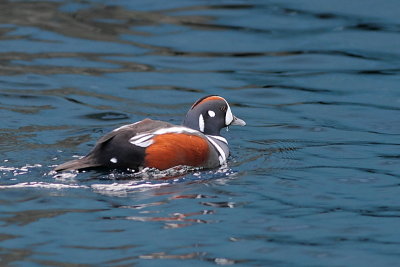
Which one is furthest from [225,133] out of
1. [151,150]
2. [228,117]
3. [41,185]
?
[41,185]

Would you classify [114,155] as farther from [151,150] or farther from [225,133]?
[225,133]

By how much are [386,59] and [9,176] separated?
24.7 ft

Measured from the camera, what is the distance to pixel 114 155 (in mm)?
10039

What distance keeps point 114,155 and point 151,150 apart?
0.39 meters

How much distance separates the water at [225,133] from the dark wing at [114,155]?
130mm

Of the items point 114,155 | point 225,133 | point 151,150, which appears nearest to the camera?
point 114,155

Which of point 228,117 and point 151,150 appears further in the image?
point 228,117

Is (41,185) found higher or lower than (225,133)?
higher

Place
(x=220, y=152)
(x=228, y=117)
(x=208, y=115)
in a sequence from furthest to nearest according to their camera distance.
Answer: (x=228, y=117)
(x=208, y=115)
(x=220, y=152)

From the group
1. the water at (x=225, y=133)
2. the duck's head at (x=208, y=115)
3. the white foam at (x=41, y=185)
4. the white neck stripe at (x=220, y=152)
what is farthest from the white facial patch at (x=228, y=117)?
the white foam at (x=41, y=185)

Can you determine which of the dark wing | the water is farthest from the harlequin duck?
the water

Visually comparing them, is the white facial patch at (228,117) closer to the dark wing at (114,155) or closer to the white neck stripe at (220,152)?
the white neck stripe at (220,152)

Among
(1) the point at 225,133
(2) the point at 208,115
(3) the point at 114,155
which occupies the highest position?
(2) the point at 208,115

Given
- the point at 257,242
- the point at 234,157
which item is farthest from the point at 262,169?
the point at 257,242
